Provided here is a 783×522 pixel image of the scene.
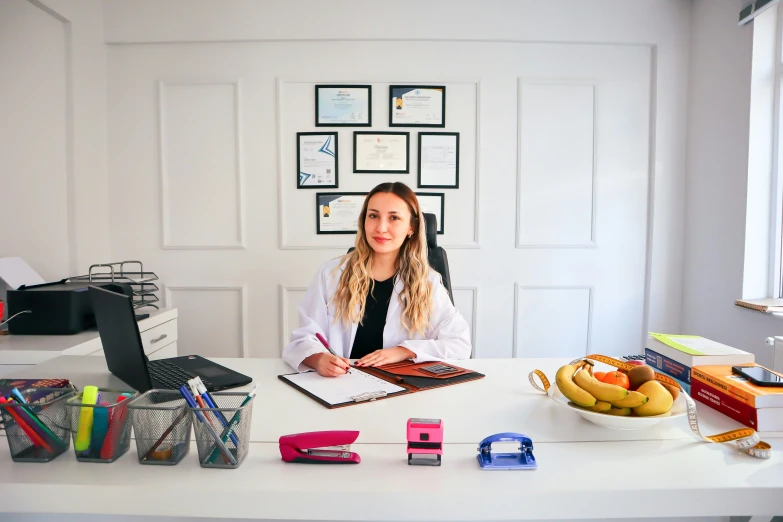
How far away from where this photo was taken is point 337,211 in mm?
3475

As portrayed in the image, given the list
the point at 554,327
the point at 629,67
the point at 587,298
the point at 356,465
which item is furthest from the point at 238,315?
the point at 629,67

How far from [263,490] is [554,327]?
121 inches

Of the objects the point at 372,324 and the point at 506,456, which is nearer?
the point at 506,456

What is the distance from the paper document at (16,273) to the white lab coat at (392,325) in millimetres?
1533

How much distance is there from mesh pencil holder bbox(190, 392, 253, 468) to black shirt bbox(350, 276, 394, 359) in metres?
1.05

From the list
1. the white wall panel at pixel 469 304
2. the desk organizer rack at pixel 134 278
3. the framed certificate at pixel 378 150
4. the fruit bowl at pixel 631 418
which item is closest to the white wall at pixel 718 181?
the white wall panel at pixel 469 304

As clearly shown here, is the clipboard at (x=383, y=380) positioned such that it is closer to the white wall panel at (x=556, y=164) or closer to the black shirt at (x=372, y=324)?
the black shirt at (x=372, y=324)

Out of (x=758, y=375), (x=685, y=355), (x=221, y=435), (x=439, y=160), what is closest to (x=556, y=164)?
(x=439, y=160)

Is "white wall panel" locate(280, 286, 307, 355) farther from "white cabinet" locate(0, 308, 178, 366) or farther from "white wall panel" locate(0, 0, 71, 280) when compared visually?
"white wall panel" locate(0, 0, 71, 280)

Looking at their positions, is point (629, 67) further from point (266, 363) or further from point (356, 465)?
point (356, 465)

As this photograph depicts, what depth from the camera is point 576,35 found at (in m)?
3.42

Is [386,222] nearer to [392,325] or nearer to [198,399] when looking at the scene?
[392,325]

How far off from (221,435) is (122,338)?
0.47 metres

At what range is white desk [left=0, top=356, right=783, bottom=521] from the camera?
0.84m
